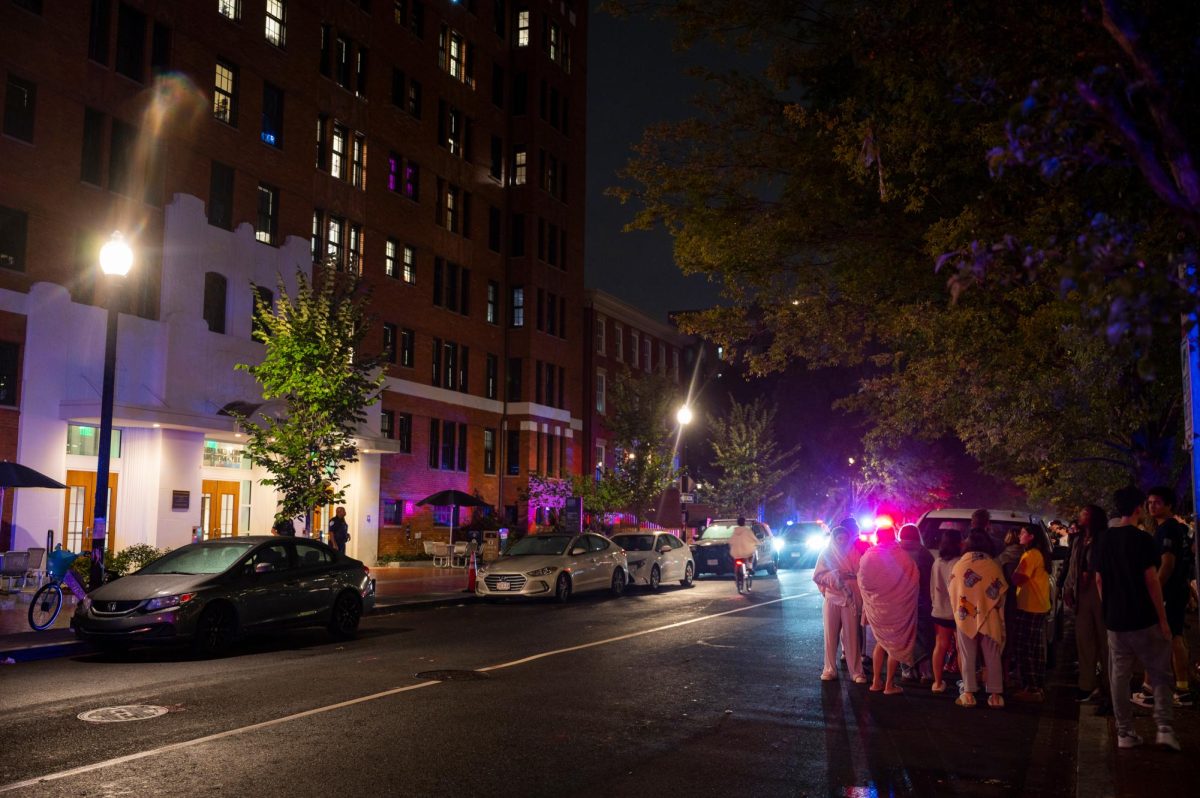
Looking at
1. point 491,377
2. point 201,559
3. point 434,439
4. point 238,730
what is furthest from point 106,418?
point 491,377

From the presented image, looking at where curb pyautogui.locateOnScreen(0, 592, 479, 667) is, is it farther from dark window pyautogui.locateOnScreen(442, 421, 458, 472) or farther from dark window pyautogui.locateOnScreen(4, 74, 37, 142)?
dark window pyautogui.locateOnScreen(442, 421, 458, 472)

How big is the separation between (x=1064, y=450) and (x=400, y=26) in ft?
88.2

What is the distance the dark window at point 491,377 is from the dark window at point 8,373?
20.4m

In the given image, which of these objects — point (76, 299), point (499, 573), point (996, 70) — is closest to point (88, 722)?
point (996, 70)

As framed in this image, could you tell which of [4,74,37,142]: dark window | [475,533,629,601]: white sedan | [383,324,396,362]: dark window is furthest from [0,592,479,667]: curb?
[383,324,396,362]: dark window

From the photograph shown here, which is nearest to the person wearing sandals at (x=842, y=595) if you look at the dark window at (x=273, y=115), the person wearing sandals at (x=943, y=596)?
the person wearing sandals at (x=943, y=596)

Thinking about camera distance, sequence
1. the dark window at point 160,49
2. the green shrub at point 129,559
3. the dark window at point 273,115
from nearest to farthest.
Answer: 1. the green shrub at point 129,559
2. the dark window at point 160,49
3. the dark window at point 273,115

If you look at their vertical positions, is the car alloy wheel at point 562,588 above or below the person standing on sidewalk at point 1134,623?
below

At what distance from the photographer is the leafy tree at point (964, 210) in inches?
223

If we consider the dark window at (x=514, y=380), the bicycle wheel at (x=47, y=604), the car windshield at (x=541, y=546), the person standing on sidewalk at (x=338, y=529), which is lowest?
the bicycle wheel at (x=47, y=604)

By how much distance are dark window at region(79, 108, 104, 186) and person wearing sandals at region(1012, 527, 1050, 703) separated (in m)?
22.3

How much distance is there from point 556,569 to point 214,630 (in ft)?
30.4

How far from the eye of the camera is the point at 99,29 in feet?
82.4

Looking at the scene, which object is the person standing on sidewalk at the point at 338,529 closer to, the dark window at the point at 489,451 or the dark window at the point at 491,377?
the dark window at the point at 489,451
